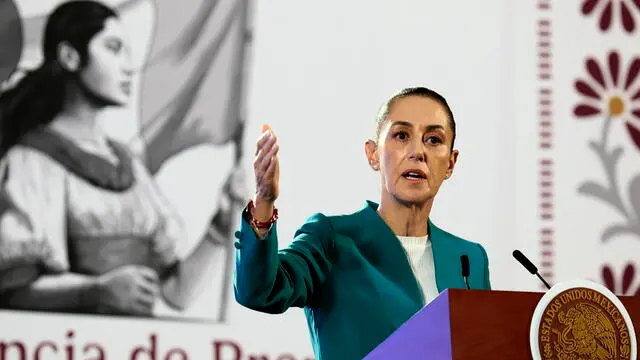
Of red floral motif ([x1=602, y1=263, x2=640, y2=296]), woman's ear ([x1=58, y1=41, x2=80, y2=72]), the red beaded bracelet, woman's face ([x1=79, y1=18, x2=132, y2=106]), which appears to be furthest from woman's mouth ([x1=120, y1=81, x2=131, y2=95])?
the red beaded bracelet

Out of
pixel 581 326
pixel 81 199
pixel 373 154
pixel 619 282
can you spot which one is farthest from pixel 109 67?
pixel 581 326

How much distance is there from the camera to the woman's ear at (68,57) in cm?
395

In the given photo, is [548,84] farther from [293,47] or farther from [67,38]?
[67,38]

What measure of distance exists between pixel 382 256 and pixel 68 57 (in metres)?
1.98

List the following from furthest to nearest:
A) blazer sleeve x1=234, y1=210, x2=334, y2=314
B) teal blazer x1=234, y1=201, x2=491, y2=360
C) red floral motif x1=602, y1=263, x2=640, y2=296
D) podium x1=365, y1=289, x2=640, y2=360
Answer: red floral motif x1=602, y1=263, x2=640, y2=296
teal blazer x1=234, y1=201, x2=491, y2=360
blazer sleeve x1=234, y1=210, x2=334, y2=314
podium x1=365, y1=289, x2=640, y2=360

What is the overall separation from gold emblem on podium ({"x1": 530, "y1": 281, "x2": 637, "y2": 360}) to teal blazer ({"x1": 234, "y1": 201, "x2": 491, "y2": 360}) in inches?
18.7

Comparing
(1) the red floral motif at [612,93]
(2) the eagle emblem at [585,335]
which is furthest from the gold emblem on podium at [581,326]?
(1) the red floral motif at [612,93]

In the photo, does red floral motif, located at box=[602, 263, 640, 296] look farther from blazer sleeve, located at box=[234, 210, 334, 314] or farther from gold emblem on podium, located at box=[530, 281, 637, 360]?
gold emblem on podium, located at box=[530, 281, 637, 360]

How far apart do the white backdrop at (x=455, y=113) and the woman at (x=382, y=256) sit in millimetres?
1550

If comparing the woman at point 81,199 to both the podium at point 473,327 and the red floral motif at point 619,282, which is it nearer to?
the red floral motif at point 619,282

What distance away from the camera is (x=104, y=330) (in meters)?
3.80

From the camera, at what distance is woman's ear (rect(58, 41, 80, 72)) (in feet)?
13.0

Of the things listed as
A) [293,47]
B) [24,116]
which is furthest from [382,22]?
[24,116]

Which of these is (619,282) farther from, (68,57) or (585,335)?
(585,335)
